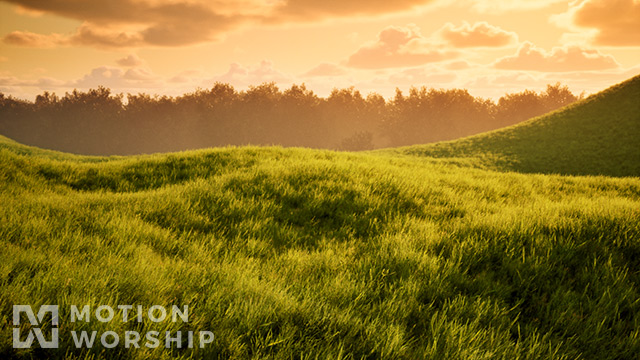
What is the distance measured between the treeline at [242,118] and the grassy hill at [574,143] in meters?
51.3

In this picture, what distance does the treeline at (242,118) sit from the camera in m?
94.6

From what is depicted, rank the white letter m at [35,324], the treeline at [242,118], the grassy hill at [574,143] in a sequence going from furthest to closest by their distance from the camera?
the treeline at [242,118], the grassy hill at [574,143], the white letter m at [35,324]

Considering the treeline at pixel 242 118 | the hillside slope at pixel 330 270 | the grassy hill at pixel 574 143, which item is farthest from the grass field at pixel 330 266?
the treeline at pixel 242 118

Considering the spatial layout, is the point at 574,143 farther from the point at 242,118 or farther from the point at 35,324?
the point at 242,118

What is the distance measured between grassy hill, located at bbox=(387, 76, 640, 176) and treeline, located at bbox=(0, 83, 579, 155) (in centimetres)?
5126

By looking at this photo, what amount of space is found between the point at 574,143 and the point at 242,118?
257 feet

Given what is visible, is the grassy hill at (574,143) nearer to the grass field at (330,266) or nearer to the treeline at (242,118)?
the grass field at (330,266)

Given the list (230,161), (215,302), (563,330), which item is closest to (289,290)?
(215,302)

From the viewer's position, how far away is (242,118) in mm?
94062

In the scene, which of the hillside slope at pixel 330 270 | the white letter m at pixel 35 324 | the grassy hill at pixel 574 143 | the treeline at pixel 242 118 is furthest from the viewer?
the treeline at pixel 242 118

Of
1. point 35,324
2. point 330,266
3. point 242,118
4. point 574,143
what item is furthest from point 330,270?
point 242,118

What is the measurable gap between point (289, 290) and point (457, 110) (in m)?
108

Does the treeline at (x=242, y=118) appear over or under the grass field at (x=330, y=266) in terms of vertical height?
over

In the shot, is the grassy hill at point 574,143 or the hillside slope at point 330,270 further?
the grassy hill at point 574,143
